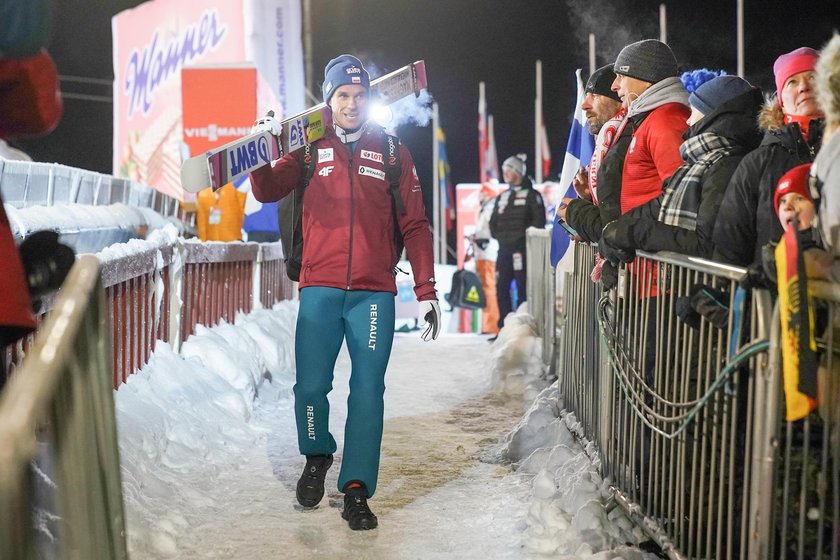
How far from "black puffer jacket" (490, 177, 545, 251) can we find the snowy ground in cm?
372

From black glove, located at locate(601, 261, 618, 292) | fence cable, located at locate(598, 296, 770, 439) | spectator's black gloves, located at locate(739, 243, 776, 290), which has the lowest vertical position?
fence cable, located at locate(598, 296, 770, 439)

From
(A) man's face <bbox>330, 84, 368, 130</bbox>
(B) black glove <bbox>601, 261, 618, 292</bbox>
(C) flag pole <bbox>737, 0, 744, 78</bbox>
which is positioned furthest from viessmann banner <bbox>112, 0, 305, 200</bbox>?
(B) black glove <bbox>601, 261, 618, 292</bbox>

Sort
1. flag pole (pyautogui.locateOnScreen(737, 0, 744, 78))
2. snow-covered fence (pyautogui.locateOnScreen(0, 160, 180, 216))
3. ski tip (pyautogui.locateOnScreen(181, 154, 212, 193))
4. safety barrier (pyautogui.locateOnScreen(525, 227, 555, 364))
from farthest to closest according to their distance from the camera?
flag pole (pyautogui.locateOnScreen(737, 0, 744, 78)) < safety barrier (pyautogui.locateOnScreen(525, 227, 555, 364)) < snow-covered fence (pyautogui.locateOnScreen(0, 160, 180, 216)) < ski tip (pyautogui.locateOnScreen(181, 154, 212, 193))

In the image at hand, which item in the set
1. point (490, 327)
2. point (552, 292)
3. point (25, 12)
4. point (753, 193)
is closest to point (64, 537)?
point (25, 12)

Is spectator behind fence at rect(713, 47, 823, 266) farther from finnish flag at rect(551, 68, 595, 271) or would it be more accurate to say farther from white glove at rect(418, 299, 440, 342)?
finnish flag at rect(551, 68, 595, 271)

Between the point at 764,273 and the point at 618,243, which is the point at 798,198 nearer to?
the point at 764,273

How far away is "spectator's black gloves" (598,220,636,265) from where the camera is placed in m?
4.14

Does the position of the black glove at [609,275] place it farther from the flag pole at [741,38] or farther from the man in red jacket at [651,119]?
the flag pole at [741,38]

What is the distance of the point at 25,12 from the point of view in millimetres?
2254

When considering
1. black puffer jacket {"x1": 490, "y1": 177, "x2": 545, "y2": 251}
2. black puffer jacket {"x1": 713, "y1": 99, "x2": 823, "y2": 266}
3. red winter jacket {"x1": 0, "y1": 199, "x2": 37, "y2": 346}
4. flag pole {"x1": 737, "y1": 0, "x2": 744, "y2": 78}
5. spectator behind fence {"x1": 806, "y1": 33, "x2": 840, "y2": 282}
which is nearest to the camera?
red winter jacket {"x1": 0, "y1": 199, "x2": 37, "y2": 346}

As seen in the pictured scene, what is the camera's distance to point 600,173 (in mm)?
4891

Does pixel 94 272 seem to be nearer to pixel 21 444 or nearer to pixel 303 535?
pixel 21 444

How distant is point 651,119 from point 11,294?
321 cm

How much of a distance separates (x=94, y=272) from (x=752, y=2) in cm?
2995
